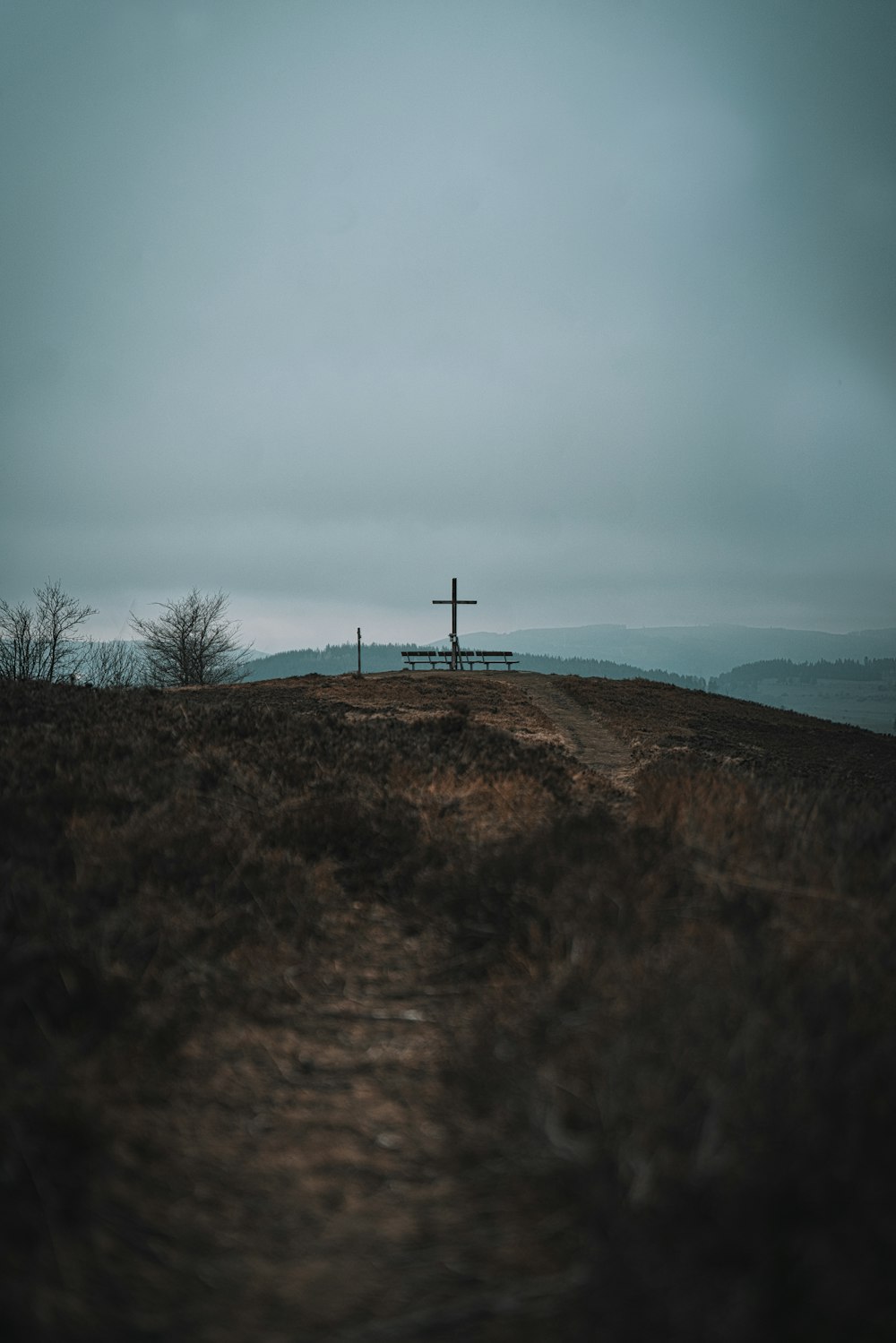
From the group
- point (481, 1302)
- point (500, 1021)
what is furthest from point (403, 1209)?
point (500, 1021)

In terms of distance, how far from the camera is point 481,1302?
88.5 inches

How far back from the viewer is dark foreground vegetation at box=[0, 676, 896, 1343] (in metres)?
2.20

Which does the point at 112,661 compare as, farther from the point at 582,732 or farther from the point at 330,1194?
the point at 330,1194

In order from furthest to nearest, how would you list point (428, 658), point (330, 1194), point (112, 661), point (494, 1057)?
1. point (112, 661)
2. point (428, 658)
3. point (494, 1057)
4. point (330, 1194)

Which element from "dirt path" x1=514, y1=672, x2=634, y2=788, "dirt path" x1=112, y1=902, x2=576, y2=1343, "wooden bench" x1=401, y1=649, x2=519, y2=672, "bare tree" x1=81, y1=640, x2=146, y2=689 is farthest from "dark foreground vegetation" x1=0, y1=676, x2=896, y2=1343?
"bare tree" x1=81, y1=640, x2=146, y2=689

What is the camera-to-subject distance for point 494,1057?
10.7 feet

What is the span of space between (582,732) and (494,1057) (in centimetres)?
1743

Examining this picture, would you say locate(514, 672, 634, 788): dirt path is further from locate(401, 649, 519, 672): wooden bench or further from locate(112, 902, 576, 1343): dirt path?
locate(112, 902, 576, 1343): dirt path

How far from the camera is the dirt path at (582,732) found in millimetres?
14375

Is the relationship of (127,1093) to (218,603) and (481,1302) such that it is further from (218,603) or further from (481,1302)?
(218,603)

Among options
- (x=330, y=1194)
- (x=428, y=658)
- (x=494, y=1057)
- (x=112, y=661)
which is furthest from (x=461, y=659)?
(x=112, y=661)

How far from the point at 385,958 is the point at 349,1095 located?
1.47m

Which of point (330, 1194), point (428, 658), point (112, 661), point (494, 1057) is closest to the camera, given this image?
point (330, 1194)

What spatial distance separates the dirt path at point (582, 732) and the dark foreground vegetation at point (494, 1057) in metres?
6.36
